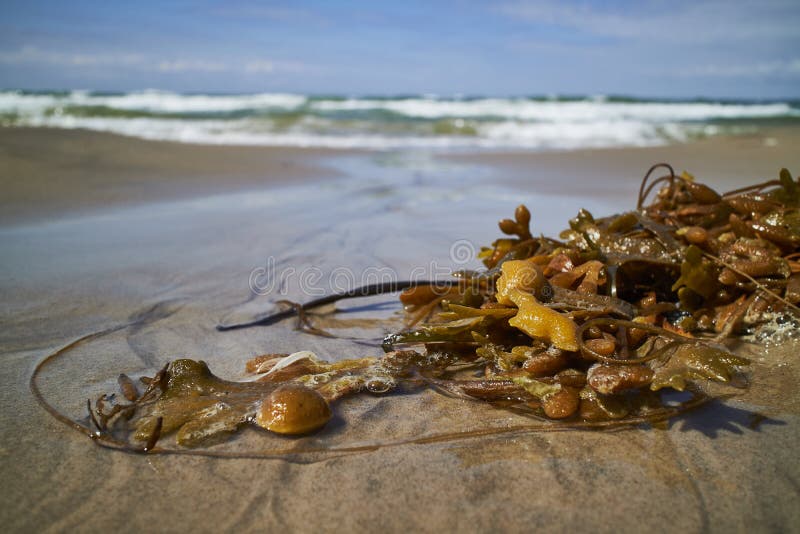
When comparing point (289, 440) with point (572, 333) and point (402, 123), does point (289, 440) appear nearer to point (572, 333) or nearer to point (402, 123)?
point (572, 333)

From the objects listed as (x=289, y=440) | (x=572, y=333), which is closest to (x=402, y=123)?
(x=572, y=333)

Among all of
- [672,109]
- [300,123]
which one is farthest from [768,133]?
[300,123]

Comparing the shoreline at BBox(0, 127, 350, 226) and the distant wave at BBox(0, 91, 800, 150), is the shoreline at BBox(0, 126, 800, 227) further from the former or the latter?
the distant wave at BBox(0, 91, 800, 150)

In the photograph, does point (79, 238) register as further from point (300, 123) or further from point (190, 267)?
point (300, 123)

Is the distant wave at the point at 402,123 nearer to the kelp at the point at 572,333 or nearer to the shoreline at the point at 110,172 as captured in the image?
the shoreline at the point at 110,172

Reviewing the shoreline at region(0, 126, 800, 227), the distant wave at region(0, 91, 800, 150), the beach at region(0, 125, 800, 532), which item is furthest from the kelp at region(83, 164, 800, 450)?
the distant wave at region(0, 91, 800, 150)
